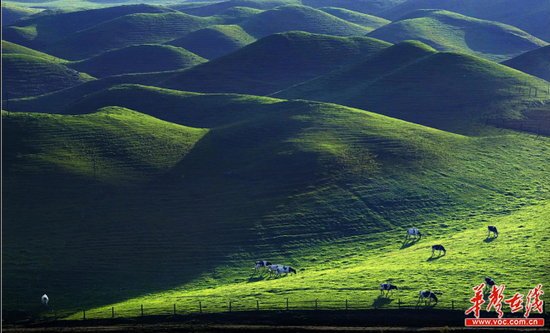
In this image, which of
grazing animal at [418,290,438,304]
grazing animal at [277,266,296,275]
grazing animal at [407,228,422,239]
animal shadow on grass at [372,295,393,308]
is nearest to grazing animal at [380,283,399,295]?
animal shadow on grass at [372,295,393,308]

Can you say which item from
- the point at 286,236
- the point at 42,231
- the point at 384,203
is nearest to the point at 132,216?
the point at 42,231

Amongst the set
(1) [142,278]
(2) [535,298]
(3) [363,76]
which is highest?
(3) [363,76]

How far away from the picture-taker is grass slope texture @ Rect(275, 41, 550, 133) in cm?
15612

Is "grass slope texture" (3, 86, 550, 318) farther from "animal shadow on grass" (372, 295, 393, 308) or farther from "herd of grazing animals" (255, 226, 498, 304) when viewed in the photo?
"herd of grazing animals" (255, 226, 498, 304)

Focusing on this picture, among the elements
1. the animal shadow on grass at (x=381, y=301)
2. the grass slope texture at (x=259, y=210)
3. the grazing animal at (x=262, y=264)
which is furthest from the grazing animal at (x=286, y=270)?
the animal shadow on grass at (x=381, y=301)

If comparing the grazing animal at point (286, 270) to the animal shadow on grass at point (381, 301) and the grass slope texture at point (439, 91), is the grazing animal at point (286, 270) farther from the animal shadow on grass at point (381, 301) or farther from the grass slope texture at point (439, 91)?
the grass slope texture at point (439, 91)

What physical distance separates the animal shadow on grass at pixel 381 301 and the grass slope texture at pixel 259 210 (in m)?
0.29

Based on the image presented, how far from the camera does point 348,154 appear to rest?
115062 mm

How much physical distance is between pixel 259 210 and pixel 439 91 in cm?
9229

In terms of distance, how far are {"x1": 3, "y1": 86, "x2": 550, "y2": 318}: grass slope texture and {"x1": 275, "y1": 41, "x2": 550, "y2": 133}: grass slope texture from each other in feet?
67.3

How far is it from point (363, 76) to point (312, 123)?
69212mm

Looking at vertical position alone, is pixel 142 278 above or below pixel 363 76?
below

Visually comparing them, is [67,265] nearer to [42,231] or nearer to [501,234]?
[42,231]

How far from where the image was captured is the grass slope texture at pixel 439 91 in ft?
512
